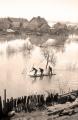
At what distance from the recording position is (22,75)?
8.21 ft

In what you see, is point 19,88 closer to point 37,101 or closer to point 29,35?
point 37,101

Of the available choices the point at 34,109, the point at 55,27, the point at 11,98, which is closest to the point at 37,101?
the point at 34,109

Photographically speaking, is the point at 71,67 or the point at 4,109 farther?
the point at 71,67

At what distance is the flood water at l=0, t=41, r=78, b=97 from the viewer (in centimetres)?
244

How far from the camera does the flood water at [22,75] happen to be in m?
2.44

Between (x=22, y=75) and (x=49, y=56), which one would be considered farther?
(x=49, y=56)

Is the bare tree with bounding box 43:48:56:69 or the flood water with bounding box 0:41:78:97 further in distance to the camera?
the bare tree with bounding box 43:48:56:69

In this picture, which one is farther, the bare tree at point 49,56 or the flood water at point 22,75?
the bare tree at point 49,56

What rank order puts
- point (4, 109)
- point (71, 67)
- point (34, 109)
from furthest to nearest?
point (71, 67) < point (34, 109) < point (4, 109)

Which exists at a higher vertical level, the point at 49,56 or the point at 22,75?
the point at 49,56

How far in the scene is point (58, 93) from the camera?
→ 8.93 ft

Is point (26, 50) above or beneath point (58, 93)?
above

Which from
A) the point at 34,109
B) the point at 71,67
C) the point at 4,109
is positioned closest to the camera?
the point at 4,109

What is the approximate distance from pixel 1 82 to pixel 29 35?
477 millimetres
